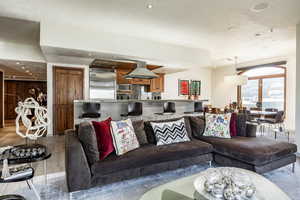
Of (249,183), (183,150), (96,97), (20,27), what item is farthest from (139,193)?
(96,97)

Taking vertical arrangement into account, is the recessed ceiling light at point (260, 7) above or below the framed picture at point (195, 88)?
above

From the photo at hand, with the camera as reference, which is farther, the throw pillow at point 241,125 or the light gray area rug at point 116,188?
the throw pillow at point 241,125

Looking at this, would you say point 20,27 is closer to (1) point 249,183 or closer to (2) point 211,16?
(2) point 211,16

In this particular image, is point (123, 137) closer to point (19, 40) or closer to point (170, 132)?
point (170, 132)

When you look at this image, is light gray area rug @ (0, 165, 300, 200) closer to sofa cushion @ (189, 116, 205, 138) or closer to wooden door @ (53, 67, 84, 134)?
sofa cushion @ (189, 116, 205, 138)

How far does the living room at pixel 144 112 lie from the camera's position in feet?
6.76

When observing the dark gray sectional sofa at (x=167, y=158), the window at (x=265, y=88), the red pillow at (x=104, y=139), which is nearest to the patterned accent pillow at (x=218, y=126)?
the dark gray sectional sofa at (x=167, y=158)

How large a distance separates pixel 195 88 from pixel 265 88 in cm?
300

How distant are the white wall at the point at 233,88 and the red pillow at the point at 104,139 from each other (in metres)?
5.27

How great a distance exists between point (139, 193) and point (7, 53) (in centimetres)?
557

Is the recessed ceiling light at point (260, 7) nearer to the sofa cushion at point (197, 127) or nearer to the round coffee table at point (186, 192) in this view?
the sofa cushion at point (197, 127)

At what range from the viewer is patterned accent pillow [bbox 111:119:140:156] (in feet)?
7.91

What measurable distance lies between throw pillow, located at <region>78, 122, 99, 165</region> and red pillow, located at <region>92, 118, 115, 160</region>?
71mm

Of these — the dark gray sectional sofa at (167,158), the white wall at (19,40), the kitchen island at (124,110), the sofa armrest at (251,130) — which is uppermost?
the white wall at (19,40)
